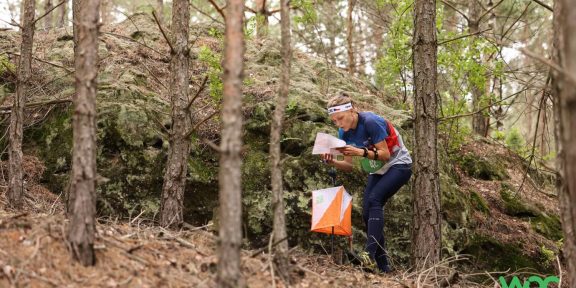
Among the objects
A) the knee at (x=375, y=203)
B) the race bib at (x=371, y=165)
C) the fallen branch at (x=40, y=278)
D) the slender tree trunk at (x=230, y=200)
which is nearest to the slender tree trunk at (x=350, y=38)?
the race bib at (x=371, y=165)

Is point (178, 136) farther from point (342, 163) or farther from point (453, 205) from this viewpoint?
point (453, 205)

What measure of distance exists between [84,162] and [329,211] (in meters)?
2.73

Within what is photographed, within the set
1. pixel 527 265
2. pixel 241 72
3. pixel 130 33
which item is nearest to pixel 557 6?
pixel 241 72

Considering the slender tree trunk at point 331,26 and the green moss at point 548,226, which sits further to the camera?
the slender tree trunk at point 331,26

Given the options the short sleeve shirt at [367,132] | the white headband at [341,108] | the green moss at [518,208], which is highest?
the white headband at [341,108]

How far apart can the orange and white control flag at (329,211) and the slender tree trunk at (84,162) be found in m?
2.50

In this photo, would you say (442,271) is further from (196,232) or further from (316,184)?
(196,232)

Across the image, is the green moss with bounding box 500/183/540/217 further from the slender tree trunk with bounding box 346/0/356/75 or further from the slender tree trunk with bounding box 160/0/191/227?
the slender tree trunk with bounding box 346/0/356/75

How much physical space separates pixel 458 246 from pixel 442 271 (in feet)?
3.98

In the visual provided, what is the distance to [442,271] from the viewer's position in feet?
18.9

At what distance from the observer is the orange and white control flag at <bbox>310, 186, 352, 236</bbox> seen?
18.2 feet

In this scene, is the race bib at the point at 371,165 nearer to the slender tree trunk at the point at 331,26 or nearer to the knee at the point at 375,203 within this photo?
the knee at the point at 375,203

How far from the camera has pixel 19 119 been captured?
215 inches

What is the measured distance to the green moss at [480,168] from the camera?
889cm
